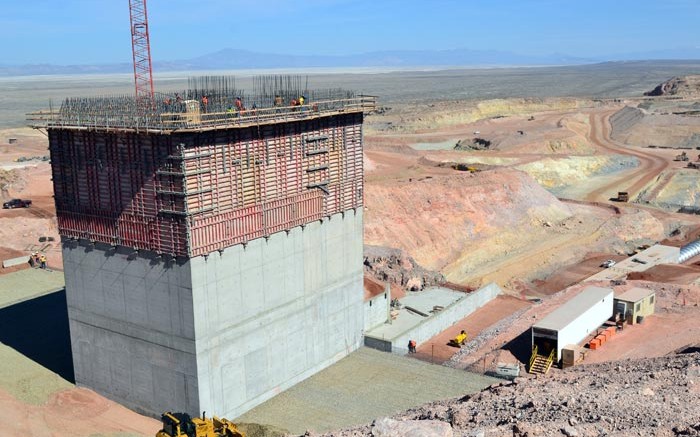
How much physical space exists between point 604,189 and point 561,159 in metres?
8.21

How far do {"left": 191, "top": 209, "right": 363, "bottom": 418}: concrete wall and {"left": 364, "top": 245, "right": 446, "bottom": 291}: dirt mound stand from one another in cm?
1038

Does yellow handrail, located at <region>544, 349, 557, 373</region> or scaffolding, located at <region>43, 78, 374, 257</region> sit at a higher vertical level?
scaffolding, located at <region>43, 78, 374, 257</region>

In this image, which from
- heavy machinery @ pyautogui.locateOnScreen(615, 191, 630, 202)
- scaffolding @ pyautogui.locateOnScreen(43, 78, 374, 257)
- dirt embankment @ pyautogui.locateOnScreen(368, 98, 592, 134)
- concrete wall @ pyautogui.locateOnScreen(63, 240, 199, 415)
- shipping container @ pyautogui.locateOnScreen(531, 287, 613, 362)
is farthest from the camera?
dirt embankment @ pyautogui.locateOnScreen(368, 98, 592, 134)

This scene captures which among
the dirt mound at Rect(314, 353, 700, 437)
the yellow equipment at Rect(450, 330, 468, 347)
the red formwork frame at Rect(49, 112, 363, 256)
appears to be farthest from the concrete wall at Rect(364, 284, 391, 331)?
the dirt mound at Rect(314, 353, 700, 437)

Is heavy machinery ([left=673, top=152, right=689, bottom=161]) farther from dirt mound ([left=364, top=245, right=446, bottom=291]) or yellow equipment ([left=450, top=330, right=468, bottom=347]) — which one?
yellow equipment ([left=450, top=330, right=468, bottom=347])

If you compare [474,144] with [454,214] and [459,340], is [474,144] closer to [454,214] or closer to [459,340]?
[454,214]

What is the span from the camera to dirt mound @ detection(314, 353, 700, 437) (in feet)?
55.8

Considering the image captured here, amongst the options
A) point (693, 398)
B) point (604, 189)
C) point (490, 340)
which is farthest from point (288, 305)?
point (604, 189)

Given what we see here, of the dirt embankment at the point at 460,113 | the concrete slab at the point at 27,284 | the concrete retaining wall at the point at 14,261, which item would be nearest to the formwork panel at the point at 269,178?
the concrete slab at the point at 27,284

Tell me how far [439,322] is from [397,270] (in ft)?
29.2

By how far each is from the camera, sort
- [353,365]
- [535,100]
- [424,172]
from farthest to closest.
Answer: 1. [535,100]
2. [424,172]
3. [353,365]

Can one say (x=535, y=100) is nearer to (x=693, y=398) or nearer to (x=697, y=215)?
(x=697, y=215)

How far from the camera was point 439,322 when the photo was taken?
123ft

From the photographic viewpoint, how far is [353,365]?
32.8 meters
